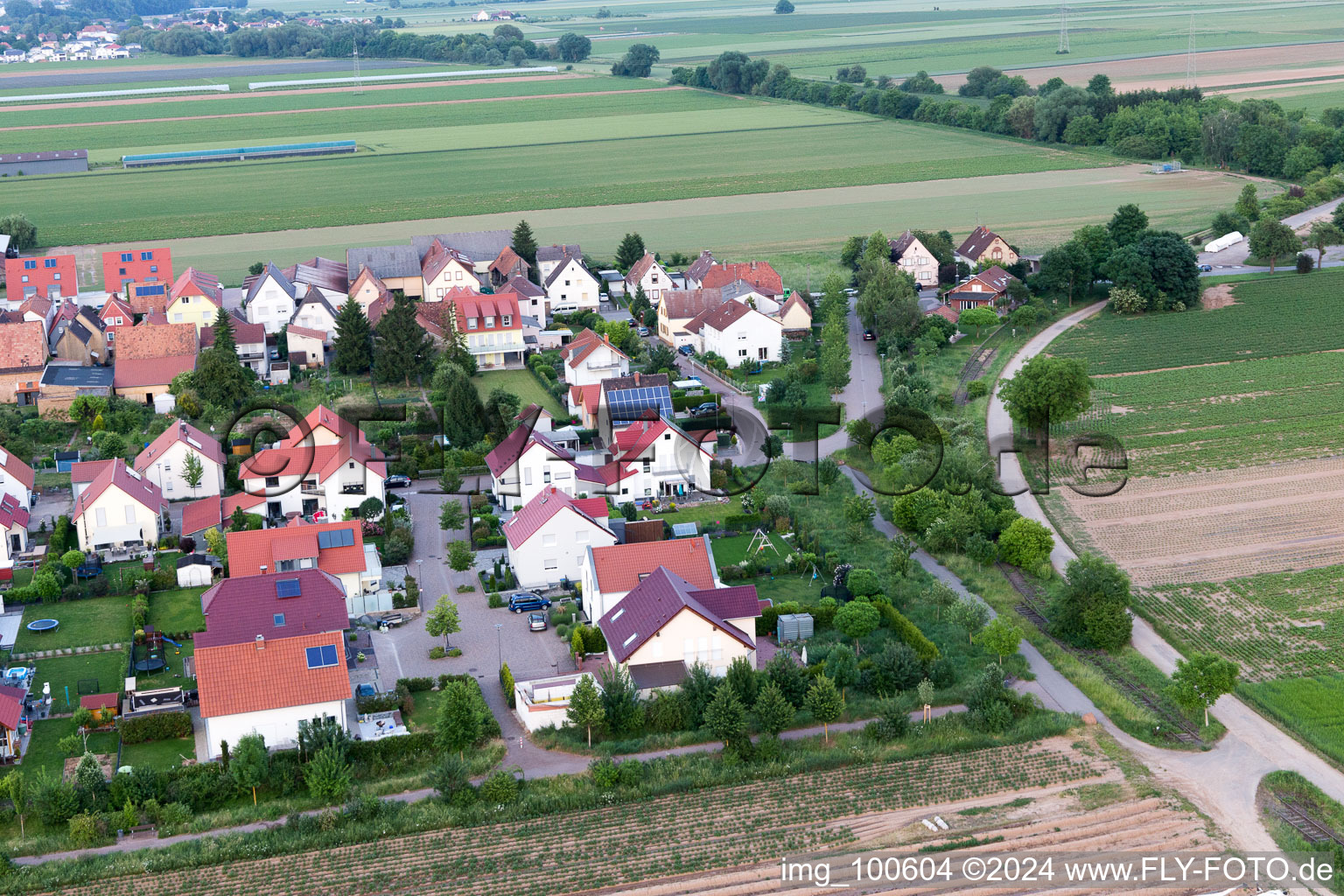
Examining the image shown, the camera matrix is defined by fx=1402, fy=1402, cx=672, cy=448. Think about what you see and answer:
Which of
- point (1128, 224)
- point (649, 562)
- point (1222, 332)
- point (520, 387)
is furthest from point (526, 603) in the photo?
point (1128, 224)

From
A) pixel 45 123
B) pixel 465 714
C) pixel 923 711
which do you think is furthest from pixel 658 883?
pixel 45 123

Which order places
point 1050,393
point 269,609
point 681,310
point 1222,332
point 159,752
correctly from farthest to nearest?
point 681,310
point 1222,332
point 1050,393
point 269,609
point 159,752

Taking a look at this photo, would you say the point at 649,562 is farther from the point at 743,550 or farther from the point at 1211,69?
the point at 1211,69

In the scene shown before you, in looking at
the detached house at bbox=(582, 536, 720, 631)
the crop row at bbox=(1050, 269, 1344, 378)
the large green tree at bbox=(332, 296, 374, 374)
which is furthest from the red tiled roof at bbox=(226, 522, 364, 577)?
the crop row at bbox=(1050, 269, 1344, 378)

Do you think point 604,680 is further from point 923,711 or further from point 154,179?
point 154,179

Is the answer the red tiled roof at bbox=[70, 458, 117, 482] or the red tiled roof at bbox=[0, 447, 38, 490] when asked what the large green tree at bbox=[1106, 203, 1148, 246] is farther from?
the red tiled roof at bbox=[0, 447, 38, 490]
